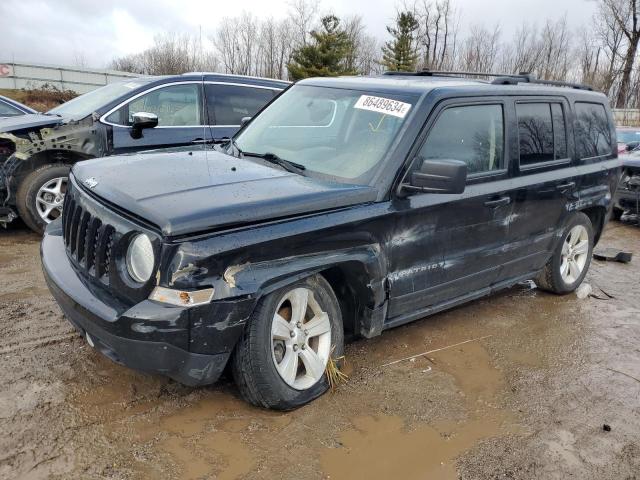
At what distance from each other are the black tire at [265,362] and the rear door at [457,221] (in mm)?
595

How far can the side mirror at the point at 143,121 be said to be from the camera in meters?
5.62

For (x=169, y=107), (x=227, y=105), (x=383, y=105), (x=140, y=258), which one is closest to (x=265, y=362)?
(x=140, y=258)

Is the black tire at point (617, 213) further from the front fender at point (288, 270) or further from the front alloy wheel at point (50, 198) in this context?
the front alloy wheel at point (50, 198)

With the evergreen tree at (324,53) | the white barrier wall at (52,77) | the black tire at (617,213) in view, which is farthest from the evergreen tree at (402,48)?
the black tire at (617,213)

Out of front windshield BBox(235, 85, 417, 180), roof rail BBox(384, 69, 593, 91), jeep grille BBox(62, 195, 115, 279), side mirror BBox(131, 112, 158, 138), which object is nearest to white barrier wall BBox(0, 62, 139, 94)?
side mirror BBox(131, 112, 158, 138)

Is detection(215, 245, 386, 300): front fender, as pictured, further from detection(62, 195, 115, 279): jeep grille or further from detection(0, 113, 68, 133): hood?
detection(0, 113, 68, 133): hood

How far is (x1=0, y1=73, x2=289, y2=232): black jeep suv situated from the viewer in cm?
590

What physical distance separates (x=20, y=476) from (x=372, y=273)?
2.01 metres

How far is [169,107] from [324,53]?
30.1 metres

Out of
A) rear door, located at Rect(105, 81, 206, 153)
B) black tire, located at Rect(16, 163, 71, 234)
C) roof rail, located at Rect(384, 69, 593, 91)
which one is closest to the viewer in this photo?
roof rail, located at Rect(384, 69, 593, 91)

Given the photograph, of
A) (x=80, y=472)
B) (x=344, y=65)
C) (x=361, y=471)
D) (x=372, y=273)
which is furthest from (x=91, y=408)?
(x=344, y=65)

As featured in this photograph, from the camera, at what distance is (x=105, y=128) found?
6.13m

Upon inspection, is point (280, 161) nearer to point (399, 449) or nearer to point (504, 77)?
point (399, 449)

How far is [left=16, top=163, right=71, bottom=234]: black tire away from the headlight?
389 cm
